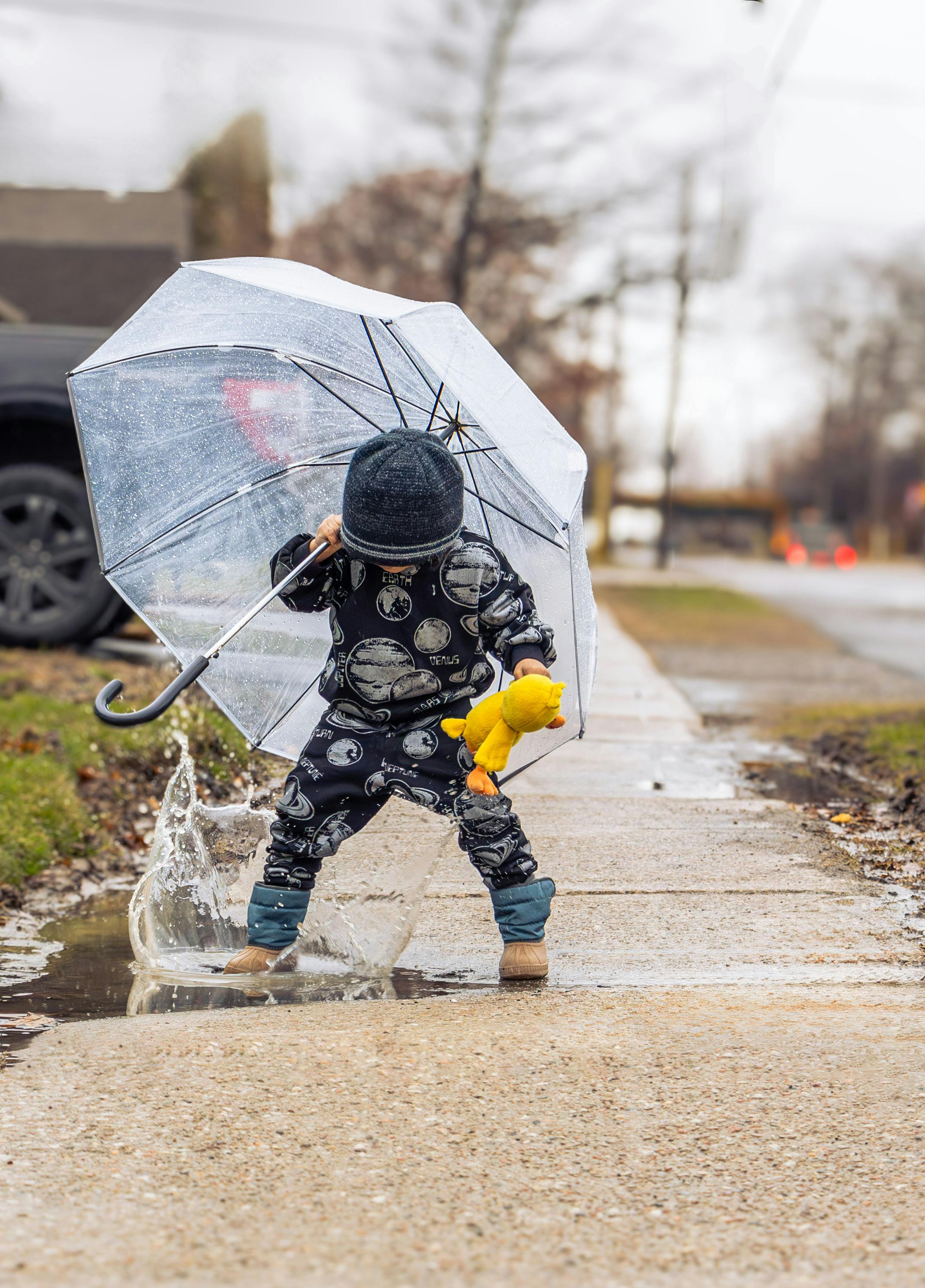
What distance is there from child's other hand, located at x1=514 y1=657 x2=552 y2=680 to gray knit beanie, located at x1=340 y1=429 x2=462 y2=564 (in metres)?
0.33

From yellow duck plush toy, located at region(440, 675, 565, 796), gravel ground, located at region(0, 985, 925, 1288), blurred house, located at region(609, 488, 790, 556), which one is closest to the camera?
gravel ground, located at region(0, 985, 925, 1288)

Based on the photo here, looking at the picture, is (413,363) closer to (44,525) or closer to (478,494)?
(478,494)

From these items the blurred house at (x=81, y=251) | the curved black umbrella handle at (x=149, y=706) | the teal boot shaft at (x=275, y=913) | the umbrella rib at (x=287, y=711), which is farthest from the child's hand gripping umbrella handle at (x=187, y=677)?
the blurred house at (x=81, y=251)

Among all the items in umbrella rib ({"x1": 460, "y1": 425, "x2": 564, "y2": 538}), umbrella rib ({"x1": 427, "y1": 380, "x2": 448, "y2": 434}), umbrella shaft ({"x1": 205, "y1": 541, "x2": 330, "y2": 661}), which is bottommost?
umbrella shaft ({"x1": 205, "y1": 541, "x2": 330, "y2": 661})

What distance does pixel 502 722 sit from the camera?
359 centimetres

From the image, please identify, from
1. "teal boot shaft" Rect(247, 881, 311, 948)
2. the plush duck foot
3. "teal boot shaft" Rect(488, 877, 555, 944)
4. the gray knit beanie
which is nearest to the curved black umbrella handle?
the gray knit beanie

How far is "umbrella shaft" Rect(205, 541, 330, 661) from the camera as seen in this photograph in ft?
12.1

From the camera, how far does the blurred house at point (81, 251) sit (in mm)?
14211

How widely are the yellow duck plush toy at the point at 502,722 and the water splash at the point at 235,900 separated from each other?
0.49 metres

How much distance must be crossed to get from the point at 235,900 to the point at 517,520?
1.34m

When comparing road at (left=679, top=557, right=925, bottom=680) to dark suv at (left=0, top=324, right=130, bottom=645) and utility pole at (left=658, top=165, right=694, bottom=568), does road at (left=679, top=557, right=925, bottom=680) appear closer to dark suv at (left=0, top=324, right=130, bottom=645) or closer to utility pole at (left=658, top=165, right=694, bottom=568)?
utility pole at (left=658, top=165, right=694, bottom=568)

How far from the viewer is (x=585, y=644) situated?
3.95m

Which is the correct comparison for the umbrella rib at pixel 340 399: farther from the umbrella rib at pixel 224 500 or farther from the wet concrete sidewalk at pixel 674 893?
the wet concrete sidewalk at pixel 674 893

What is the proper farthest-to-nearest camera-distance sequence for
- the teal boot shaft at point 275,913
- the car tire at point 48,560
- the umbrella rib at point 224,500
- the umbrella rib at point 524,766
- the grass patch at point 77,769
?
the car tire at point 48,560
the grass patch at point 77,769
the umbrella rib at point 224,500
the umbrella rib at point 524,766
the teal boot shaft at point 275,913
